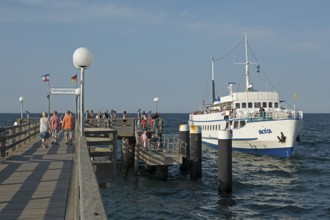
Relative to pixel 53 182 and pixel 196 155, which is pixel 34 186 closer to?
pixel 53 182

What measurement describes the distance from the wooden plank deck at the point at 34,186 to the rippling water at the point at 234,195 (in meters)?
4.84

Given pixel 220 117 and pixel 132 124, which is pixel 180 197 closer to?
pixel 132 124

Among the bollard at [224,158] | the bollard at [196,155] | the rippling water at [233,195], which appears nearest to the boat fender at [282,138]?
the rippling water at [233,195]

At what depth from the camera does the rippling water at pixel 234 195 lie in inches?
666

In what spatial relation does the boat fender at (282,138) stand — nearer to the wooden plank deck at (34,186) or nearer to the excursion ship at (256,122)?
the excursion ship at (256,122)

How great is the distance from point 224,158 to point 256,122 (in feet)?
51.9

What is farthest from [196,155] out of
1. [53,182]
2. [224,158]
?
[53,182]

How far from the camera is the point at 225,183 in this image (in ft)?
63.3

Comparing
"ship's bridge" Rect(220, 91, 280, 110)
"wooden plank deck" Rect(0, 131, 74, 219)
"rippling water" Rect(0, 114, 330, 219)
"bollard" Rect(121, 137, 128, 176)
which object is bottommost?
"rippling water" Rect(0, 114, 330, 219)

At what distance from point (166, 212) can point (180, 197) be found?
285 cm

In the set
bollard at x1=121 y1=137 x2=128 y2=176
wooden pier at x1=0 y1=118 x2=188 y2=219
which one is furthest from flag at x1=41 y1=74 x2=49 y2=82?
wooden pier at x1=0 y1=118 x2=188 y2=219

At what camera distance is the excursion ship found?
106 feet

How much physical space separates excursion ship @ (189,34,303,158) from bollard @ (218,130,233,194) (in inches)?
558

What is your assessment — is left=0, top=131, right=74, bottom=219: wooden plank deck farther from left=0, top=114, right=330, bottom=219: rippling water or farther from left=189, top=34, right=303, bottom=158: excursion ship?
left=189, top=34, right=303, bottom=158: excursion ship
